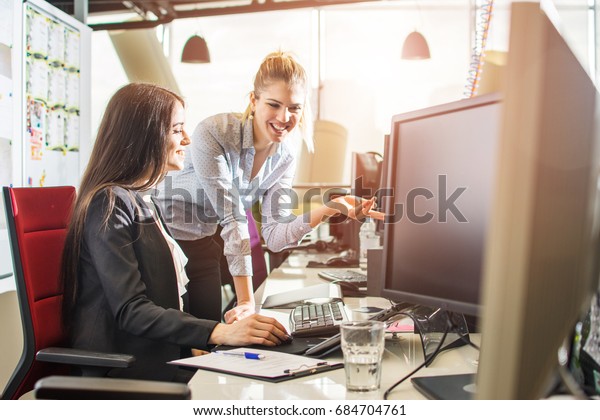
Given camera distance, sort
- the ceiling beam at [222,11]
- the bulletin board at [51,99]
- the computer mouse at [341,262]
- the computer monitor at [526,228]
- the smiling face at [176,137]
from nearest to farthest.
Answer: the computer monitor at [526,228], the smiling face at [176,137], the computer mouse at [341,262], the bulletin board at [51,99], the ceiling beam at [222,11]

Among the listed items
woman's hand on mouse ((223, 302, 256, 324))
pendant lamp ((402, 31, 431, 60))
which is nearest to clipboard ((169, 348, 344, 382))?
woman's hand on mouse ((223, 302, 256, 324))

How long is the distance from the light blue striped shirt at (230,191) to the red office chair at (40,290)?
0.48 m

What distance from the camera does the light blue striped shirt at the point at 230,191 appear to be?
5.82 ft

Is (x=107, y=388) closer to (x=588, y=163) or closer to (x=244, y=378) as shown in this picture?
(x=244, y=378)

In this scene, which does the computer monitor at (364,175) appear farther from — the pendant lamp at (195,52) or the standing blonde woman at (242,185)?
the pendant lamp at (195,52)

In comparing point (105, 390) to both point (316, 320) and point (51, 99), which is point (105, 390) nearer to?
point (316, 320)

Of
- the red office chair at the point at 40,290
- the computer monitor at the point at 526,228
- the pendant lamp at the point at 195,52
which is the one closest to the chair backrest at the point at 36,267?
the red office chair at the point at 40,290

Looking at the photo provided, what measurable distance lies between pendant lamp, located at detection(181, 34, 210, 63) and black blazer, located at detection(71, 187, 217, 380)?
3.92 meters

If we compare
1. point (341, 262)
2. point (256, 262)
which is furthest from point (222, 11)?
point (341, 262)

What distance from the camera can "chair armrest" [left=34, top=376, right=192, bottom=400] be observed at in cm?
70

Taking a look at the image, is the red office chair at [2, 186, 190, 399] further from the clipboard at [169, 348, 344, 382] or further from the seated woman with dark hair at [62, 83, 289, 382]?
the clipboard at [169, 348, 344, 382]

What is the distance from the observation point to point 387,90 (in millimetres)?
6078

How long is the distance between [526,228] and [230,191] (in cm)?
145

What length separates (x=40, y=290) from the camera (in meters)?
1.32
